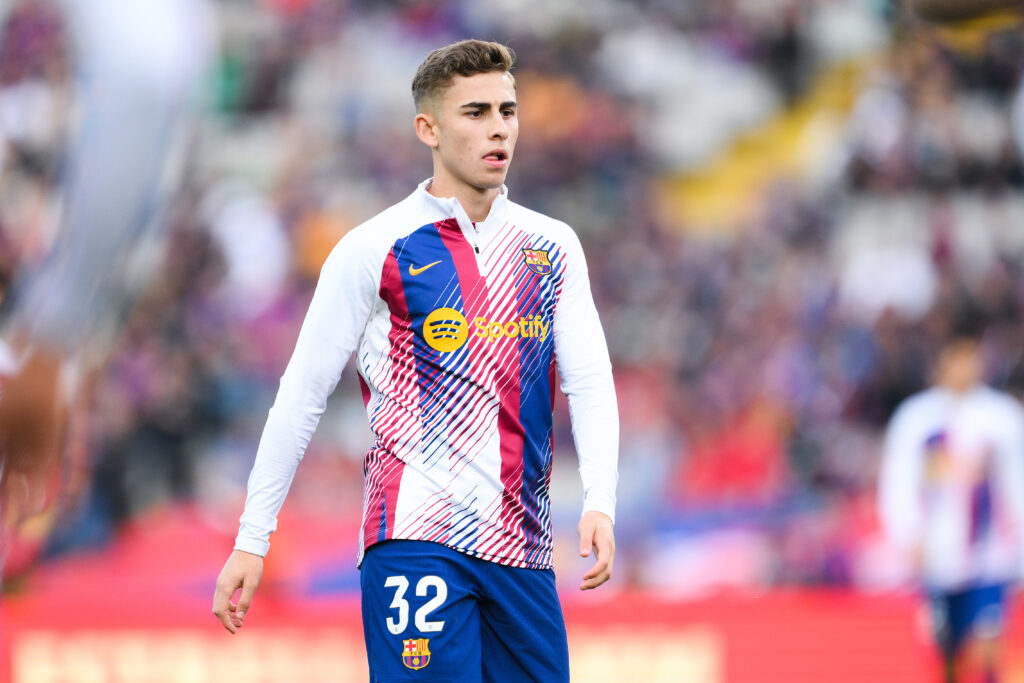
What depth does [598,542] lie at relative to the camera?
Result: 3059mm

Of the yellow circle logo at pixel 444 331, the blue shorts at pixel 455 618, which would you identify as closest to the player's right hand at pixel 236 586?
the blue shorts at pixel 455 618

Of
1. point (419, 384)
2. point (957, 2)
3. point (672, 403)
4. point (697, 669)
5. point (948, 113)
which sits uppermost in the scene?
point (948, 113)

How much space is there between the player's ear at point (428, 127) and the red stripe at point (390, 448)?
12.1 inches

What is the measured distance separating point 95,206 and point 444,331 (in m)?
3.87

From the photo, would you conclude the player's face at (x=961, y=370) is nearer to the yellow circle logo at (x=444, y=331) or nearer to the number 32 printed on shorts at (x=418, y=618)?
the yellow circle logo at (x=444, y=331)

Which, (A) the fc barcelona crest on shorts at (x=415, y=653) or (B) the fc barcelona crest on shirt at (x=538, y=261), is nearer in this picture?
(A) the fc barcelona crest on shorts at (x=415, y=653)

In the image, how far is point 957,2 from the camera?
2.52 meters

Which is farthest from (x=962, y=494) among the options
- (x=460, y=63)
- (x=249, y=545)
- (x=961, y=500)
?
(x=249, y=545)

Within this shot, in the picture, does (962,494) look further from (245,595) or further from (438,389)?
(245,595)

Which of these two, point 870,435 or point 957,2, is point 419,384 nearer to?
point 957,2

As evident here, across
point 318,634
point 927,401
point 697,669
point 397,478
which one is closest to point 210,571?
point 318,634

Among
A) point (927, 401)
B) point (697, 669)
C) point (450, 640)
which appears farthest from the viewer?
point (927, 401)

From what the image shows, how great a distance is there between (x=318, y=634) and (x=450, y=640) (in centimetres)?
377

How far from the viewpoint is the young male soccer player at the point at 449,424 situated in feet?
9.94
